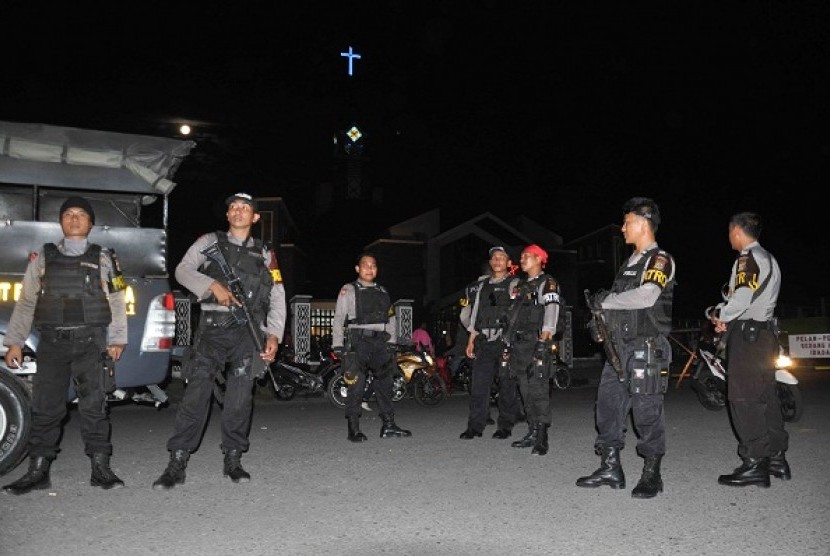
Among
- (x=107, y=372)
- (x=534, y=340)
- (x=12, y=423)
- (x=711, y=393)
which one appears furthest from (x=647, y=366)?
(x=711, y=393)

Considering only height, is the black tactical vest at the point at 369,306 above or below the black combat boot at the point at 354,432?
above

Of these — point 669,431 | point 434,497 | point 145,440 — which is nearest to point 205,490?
point 434,497

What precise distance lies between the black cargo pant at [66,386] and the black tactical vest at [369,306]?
3.12 m

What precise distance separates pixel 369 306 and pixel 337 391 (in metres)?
4.12

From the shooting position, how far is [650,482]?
193 inches

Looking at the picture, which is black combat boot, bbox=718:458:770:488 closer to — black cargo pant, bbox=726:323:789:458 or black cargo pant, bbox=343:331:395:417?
black cargo pant, bbox=726:323:789:458

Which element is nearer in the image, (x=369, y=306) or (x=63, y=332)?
(x=63, y=332)

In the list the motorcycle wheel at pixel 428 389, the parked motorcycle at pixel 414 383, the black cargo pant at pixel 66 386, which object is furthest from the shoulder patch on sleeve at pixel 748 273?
the motorcycle wheel at pixel 428 389

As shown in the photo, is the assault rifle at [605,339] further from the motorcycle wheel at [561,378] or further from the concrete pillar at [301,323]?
the concrete pillar at [301,323]

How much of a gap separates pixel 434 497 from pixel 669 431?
440cm

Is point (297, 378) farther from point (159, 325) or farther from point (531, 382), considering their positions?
point (159, 325)

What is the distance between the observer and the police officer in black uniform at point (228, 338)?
5238mm

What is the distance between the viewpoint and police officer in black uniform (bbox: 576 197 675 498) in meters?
4.93

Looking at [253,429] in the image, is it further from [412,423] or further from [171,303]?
[171,303]
